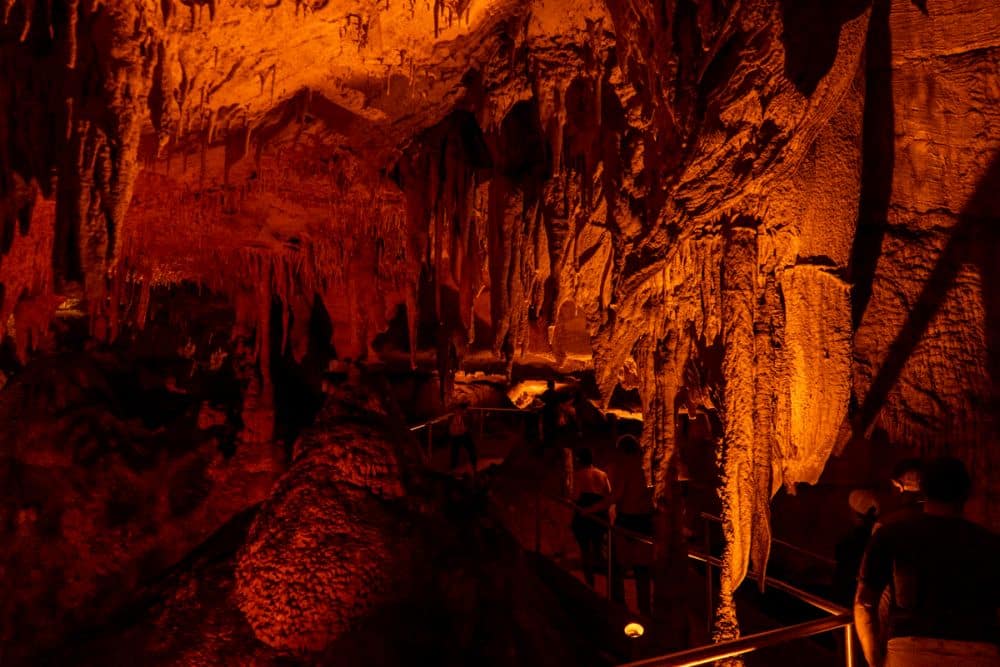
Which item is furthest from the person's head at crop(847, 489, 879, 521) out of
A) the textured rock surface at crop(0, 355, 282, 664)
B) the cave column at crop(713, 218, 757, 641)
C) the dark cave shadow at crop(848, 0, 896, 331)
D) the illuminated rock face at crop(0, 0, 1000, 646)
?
the textured rock surface at crop(0, 355, 282, 664)

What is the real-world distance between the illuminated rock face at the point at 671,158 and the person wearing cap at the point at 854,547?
1.29 ft

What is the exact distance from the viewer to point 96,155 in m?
4.32

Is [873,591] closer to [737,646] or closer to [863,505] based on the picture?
[737,646]

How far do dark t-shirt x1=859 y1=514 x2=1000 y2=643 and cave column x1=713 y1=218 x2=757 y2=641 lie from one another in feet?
5.70

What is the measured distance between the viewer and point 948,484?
7.64ft

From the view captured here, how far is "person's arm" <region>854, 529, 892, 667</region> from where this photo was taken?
237 cm

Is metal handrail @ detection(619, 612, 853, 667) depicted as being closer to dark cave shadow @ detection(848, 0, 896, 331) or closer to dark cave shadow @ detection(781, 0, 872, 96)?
dark cave shadow @ detection(781, 0, 872, 96)

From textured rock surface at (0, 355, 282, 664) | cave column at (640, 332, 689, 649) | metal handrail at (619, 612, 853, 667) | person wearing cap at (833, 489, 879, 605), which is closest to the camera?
metal handrail at (619, 612, 853, 667)

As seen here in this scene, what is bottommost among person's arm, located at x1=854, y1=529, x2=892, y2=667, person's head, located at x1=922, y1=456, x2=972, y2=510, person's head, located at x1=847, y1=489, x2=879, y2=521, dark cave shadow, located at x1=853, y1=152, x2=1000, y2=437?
person's head, located at x1=847, y1=489, x2=879, y2=521

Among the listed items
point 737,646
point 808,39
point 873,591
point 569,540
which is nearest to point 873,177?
point 808,39

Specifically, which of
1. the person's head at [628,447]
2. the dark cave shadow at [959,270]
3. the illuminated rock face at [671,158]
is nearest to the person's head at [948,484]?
the illuminated rock face at [671,158]

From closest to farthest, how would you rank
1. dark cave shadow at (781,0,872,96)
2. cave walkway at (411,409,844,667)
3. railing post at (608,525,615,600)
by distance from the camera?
1. dark cave shadow at (781,0,872,96)
2. cave walkway at (411,409,844,667)
3. railing post at (608,525,615,600)

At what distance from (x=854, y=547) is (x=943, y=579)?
7.95ft

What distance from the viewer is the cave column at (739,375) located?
13.4ft
